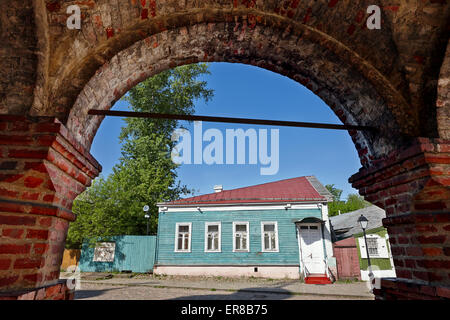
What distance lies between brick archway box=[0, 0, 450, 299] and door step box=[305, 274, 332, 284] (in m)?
10.9

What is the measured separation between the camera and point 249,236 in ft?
46.2

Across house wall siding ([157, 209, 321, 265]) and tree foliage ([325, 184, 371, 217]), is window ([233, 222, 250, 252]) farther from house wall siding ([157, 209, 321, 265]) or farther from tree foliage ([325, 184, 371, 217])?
tree foliage ([325, 184, 371, 217])

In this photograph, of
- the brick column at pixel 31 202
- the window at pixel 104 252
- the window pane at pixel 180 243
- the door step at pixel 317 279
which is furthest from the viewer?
the window at pixel 104 252

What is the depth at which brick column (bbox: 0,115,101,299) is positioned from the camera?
165 cm

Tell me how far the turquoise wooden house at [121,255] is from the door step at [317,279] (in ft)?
28.8

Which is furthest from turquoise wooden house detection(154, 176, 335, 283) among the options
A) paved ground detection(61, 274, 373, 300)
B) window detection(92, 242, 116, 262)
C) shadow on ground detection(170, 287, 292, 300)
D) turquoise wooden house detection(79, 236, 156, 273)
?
window detection(92, 242, 116, 262)

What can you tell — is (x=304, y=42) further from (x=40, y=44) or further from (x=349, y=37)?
(x=40, y=44)

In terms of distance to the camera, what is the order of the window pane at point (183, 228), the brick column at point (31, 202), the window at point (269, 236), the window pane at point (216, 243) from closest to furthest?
the brick column at point (31, 202), the window at point (269, 236), the window pane at point (216, 243), the window pane at point (183, 228)

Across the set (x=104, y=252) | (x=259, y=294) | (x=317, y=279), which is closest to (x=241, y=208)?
(x=317, y=279)

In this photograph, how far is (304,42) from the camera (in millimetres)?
2623

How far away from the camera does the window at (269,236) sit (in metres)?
13.8

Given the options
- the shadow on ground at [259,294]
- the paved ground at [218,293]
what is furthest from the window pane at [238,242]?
the shadow on ground at [259,294]

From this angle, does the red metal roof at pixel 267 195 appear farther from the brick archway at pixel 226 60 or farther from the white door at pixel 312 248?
the brick archway at pixel 226 60

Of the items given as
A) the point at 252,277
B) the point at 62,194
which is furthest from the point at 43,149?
the point at 252,277
